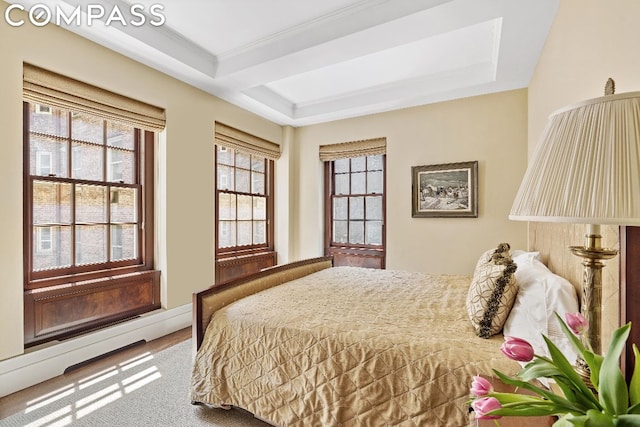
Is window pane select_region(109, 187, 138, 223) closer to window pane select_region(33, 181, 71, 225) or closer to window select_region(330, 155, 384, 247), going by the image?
window pane select_region(33, 181, 71, 225)

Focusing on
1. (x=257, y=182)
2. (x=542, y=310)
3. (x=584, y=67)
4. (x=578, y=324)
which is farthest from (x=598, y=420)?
(x=257, y=182)

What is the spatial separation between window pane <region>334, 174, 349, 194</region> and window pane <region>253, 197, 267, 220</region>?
3.66 ft

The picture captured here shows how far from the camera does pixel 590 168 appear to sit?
0.60 meters

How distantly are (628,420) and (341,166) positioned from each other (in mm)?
4418

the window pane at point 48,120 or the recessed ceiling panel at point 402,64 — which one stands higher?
the recessed ceiling panel at point 402,64

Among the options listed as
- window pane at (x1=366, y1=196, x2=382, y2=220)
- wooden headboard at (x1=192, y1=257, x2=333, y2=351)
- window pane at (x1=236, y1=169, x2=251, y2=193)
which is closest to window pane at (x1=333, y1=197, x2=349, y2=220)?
window pane at (x1=366, y1=196, x2=382, y2=220)

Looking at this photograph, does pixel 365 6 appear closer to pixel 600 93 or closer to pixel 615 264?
pixel 600 93

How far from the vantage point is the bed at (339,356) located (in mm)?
1343

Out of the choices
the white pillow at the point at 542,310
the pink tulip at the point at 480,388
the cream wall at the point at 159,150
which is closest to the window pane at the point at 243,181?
the cream wall at the point at 159,150

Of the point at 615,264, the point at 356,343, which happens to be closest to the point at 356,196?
the point at 356,343

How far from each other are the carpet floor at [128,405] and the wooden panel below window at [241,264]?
133 cm

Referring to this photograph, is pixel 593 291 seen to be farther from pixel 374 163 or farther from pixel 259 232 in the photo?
pixel 259 232

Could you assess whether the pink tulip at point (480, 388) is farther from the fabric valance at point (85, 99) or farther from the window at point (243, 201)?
the window at point (243, 201)

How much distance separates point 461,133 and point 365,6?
2058 mm
